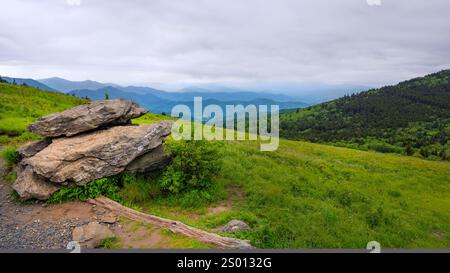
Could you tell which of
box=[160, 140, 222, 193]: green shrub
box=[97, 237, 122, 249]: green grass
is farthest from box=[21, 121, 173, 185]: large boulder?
box=[97, 237, 122, 249]: green grass

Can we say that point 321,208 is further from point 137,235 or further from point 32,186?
point 32,186

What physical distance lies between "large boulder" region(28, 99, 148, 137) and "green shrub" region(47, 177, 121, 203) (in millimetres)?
3611

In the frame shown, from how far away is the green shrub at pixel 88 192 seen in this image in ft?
43.2

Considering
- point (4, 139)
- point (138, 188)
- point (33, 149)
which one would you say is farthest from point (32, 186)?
point (4, 139)

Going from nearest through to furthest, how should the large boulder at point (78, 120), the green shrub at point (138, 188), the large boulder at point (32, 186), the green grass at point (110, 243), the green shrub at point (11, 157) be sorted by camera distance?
the green grass at point (110, 243) < the large boulder at point (32, 186) < the green shrub at point (138, 188) < the large boulder at point (78, 120) < the green shrub at point (11, 157)

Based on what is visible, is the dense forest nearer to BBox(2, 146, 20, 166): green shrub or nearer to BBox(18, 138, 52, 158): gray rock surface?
BBox(18, 138, 52, 158): gray rock surface

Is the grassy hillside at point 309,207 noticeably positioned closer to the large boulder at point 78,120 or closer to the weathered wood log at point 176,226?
the weathered wood log at point 176,226

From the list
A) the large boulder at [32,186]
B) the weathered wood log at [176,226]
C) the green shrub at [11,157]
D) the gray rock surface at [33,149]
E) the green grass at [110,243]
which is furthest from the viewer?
the green shrub at [11,157]

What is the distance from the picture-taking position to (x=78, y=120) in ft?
52.6

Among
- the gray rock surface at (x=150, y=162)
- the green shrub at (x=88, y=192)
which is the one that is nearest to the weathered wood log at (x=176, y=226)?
the green shrub at (x=88, y=192)

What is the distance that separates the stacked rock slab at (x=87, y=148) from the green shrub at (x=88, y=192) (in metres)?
0.25

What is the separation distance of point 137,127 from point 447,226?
18.6m

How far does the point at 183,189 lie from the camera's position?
15664 millimetres
